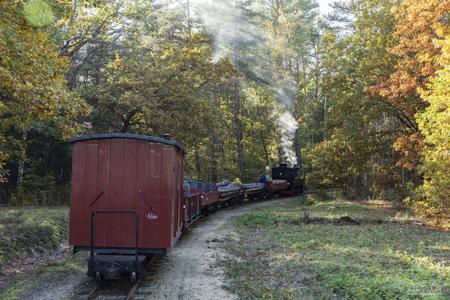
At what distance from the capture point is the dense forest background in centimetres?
1108

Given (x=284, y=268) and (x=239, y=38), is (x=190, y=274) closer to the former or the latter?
(x=284, y=268)

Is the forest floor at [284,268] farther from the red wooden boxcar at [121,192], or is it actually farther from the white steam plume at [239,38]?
the white steam plume at [239,38]

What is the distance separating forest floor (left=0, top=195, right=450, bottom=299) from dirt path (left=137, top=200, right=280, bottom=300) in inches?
0.7

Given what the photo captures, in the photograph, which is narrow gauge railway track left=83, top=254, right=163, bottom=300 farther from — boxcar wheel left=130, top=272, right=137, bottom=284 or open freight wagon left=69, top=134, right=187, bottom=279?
open freight wagon left=69, top=134, right=187, bottom=279

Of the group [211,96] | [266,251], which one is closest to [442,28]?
[266,251]

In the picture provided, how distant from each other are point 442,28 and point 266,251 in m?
11.6

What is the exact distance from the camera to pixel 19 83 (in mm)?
8781

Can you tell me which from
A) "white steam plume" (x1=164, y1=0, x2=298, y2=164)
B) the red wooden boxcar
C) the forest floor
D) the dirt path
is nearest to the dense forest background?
"white steam plume" (x1=164, y1=0, x2=298, y2=164)

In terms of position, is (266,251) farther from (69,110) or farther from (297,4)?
(297,4)

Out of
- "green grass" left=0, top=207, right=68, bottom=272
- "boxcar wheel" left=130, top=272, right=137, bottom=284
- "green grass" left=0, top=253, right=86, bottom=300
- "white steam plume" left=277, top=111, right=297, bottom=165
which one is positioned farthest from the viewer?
"white steam plume" left=277, top=111, right=297, bottom=165

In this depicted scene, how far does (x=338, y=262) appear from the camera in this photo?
10250 mm

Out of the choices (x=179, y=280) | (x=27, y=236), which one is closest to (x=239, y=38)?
(x=27, y=236)

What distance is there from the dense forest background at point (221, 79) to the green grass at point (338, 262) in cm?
406

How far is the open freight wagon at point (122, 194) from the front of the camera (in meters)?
9.25
